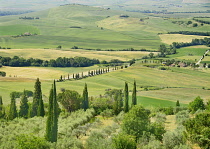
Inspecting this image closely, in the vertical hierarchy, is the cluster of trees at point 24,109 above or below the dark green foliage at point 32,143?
below

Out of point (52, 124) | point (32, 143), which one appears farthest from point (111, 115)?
point (32, 143)

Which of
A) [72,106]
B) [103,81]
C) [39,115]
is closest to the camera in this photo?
[39,115]

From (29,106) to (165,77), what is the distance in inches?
3126

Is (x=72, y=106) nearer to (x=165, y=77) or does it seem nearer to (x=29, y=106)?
(x=29, y=106)

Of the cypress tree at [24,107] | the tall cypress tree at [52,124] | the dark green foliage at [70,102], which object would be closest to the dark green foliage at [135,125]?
the tall cypress tree at [52,124]

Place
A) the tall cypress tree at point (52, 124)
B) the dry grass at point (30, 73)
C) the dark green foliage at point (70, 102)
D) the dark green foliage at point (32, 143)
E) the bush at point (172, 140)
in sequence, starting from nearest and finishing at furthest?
the dark green foliage at point (32, 143) → the bush at point (172, 140) → the tall cypress tree at point (52, 124) → the dark green foliage at point (70, 102) → the dry grass at point (30, 73)

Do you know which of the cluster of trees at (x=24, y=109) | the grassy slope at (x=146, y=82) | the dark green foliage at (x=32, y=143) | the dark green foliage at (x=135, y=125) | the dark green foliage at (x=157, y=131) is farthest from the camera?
the grassy slope at (x=146, y=82)

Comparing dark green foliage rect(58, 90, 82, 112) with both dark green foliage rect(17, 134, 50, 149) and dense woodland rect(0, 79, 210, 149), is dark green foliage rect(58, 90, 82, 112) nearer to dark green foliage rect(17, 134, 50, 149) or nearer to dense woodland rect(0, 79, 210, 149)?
dense woodland rect(0, 79, 210, 149)

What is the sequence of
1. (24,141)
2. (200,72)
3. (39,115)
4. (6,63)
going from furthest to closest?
(6,63) < (200,72) < (39,115) < (24,141)

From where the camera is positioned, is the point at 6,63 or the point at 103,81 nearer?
the point at 103,81

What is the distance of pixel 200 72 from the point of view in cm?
17050

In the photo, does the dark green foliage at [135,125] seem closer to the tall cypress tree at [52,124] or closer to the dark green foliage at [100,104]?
Result: the tall cypress tree at [52,124]

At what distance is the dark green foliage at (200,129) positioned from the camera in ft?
165

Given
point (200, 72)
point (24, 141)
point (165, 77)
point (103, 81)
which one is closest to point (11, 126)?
point (24, 141)
